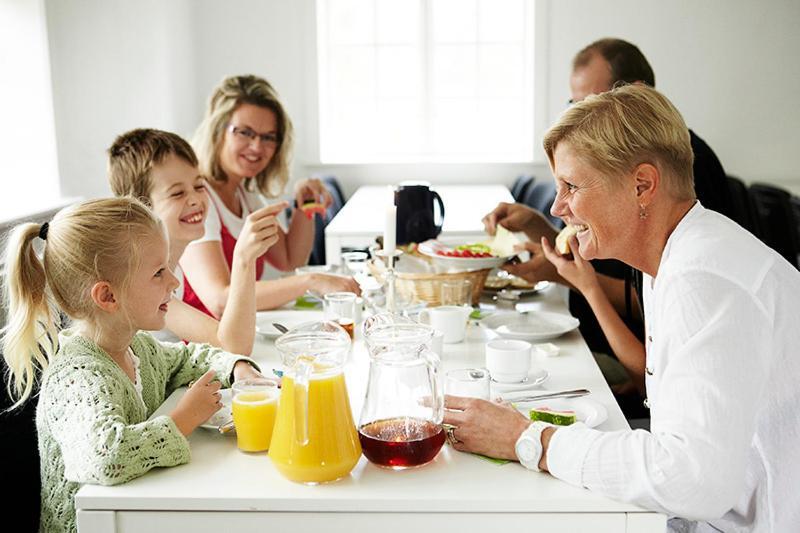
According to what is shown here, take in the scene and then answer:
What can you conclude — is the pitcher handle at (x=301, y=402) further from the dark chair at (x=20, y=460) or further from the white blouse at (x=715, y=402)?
the dark chair at (x=20, y=460)

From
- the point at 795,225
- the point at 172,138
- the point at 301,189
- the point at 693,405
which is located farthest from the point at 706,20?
the point at 693,405

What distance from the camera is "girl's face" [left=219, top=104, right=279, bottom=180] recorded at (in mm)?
2818

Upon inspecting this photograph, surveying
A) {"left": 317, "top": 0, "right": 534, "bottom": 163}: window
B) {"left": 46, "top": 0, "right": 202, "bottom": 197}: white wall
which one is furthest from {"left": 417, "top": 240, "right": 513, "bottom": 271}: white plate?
{"left": 317, "top": 0, "right": 534, "bottom": 163}: window

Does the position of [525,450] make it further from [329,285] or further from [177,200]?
[177,200]

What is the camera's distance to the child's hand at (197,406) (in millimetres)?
1360

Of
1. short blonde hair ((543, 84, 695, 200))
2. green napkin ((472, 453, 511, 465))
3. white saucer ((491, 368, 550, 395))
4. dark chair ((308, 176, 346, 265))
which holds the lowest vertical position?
dark chair ((308, 176, 346, 265))

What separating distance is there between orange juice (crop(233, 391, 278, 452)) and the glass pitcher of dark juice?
14 cm

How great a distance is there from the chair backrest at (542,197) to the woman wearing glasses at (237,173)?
4.65 ft

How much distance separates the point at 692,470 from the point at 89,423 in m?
0.85

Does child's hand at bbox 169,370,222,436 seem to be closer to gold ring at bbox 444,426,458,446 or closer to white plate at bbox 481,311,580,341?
gold ring at bbox 444,426,458,446

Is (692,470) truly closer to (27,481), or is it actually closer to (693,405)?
(693,405)

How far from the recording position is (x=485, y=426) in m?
1.31

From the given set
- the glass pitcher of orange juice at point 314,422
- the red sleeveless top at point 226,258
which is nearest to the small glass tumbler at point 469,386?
the glass pitcher of orange juice at point 314,422

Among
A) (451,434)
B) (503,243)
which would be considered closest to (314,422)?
(451,434)
